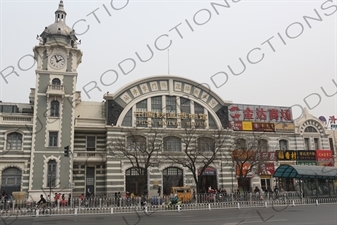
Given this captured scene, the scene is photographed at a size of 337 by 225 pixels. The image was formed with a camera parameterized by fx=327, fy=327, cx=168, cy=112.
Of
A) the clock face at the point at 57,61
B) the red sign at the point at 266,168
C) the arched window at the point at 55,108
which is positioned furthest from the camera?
the red sign at the point at 266,168

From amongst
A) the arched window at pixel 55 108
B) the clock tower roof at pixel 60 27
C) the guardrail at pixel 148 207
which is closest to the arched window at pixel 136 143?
the guardrail at pixel 148 207

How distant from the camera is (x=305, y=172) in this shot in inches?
1088

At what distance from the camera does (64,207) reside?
22.3 metres

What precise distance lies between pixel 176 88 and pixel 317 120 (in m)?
18.5

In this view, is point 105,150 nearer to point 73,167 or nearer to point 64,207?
point 73,167

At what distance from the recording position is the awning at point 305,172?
1084 inches

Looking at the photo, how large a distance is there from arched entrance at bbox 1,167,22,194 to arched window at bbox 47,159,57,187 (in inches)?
96.7

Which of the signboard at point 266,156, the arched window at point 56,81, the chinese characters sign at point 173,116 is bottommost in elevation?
the signboard at point 266,156

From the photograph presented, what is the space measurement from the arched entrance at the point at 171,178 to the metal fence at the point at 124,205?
8.28 metres

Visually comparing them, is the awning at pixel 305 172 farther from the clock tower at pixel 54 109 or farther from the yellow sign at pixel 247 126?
the clock tower at pixel 54 109

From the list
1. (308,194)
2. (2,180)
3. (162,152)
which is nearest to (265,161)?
(308,194)

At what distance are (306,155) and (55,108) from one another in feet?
92.2

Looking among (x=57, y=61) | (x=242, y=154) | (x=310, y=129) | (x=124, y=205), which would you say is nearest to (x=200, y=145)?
(x=242, y=154)

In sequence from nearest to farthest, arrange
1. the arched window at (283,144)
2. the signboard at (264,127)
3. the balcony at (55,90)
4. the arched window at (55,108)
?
1. the balcony at (55,90)
2. the arched window at (55,108)
3. the signboard at (264,127)
4. the arched window at (283,144)
